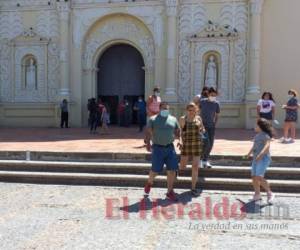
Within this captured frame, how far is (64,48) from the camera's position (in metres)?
21.2

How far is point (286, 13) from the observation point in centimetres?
1948

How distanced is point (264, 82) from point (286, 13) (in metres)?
3.15

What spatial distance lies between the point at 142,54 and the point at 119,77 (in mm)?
1958

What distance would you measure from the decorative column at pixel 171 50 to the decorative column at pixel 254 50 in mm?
3343

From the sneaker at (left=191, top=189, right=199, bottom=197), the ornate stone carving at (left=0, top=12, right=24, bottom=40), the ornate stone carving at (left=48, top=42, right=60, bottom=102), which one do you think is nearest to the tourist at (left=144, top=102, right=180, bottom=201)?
the sneaker at (left=191, top=189, right=199, bottom=197)

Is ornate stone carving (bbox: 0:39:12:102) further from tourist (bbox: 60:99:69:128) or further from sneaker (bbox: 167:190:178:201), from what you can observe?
sneaker (bbox: 167:190:178:201)

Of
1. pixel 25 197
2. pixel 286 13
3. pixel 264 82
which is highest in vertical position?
pixel 286 13

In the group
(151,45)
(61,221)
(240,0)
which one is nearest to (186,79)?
(151,45)

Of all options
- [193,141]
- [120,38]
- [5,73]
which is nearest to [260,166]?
[193,141]

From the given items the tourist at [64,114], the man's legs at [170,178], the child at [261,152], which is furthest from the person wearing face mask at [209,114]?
the tourist at [64,114]

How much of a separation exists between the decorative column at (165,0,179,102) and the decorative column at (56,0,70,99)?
15.9 ft

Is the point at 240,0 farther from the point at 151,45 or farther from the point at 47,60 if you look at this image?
the point at 47,60

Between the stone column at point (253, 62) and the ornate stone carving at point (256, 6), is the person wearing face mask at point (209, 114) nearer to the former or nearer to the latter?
the stone column at point (253, 62)

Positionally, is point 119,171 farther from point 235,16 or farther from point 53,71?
point 53,71
